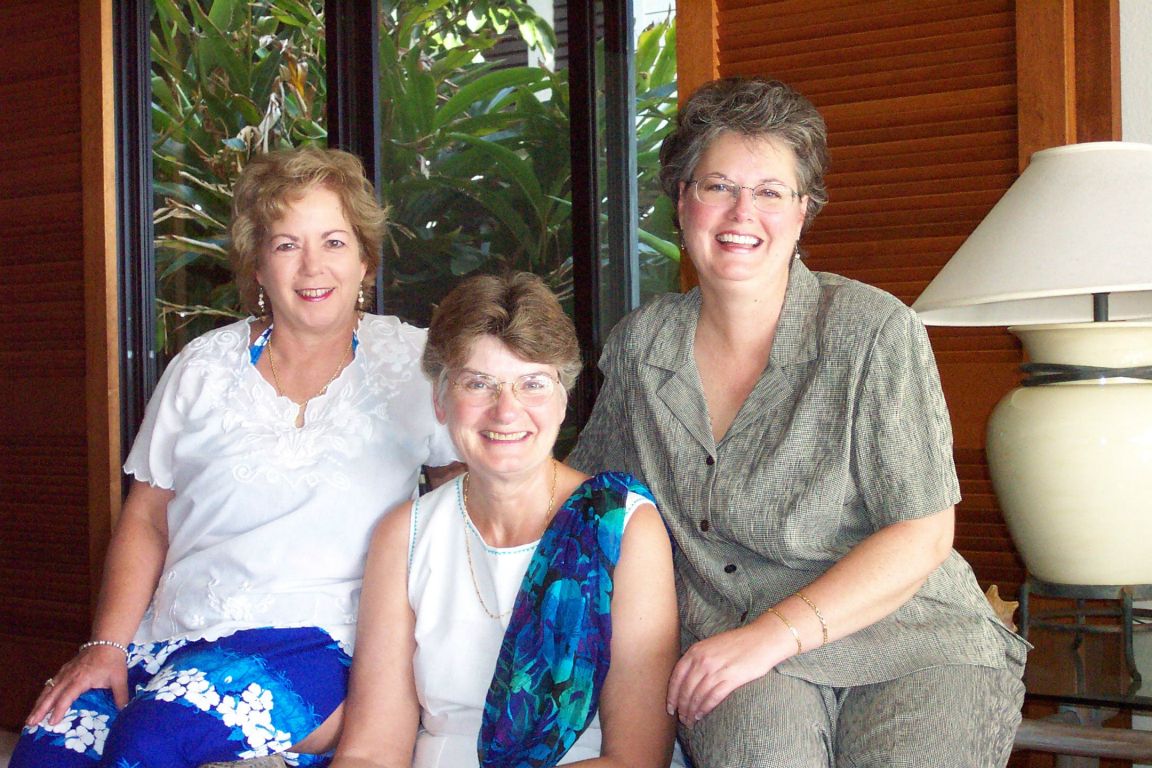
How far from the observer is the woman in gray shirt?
1.50m

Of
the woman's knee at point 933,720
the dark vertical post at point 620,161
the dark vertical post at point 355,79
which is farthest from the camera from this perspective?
the dark vertical post at point 355,79

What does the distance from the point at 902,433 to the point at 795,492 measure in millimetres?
164

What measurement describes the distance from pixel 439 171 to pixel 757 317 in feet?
5.25

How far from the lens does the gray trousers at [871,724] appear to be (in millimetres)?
1454

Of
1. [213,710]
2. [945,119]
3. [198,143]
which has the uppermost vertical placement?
[198,143]

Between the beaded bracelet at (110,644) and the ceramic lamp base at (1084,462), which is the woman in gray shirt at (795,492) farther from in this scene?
the beaded bracelet at (110,644)

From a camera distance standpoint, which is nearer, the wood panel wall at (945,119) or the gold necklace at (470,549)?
the gold necklace at (470,549)

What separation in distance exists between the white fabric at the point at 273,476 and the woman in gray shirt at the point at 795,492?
45 centimetres

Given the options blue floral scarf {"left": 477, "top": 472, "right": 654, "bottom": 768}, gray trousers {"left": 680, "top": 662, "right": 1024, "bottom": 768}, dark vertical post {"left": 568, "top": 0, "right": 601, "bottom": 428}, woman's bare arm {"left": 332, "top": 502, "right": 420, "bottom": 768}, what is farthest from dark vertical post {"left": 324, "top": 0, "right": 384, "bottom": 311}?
gray trousers {"left": 680, "top": 662, "right": 1024, "bottom": 768}

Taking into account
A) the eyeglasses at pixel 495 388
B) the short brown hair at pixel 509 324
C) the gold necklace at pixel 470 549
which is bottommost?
the gold necklace at pixel 470 549

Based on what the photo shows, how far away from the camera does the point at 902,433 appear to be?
1565 mm

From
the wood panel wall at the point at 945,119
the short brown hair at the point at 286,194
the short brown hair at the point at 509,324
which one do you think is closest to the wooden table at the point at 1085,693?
the wood panel wall at the point at 945,119

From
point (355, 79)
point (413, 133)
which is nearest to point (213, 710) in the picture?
point (413, 133)

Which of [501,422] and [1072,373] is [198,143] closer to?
[501,422]
